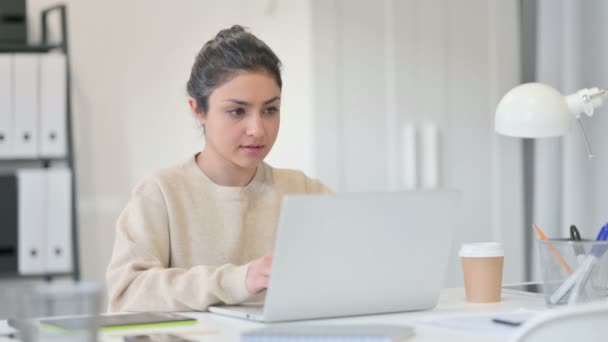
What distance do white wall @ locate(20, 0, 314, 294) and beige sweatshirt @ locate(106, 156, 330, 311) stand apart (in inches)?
47.0

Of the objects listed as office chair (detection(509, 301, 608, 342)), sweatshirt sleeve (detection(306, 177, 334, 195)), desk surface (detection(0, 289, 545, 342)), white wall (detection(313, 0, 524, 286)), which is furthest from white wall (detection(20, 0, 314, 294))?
office chair (detection(509, 301, 608, 342))

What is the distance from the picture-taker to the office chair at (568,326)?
35.4 inches

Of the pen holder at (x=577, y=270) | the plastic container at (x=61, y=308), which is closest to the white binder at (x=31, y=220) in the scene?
the pen holder at (x=577, y=270)

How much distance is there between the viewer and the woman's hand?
4.69 ft

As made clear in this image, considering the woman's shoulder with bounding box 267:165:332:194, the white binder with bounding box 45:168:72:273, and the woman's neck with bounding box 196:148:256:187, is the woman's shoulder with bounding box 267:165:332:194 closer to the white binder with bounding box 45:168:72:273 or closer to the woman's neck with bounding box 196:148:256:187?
the woman's neck with bounding box 196:148:256:187

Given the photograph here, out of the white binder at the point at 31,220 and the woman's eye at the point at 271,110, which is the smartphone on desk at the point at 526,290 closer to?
the woman's eye at the point at 271,110

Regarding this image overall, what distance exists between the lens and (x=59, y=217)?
2965 millimetres

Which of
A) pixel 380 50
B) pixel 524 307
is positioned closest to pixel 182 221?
pixel 524 307

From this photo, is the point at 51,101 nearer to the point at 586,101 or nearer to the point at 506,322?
the point at 586,101

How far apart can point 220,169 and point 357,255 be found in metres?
0.66

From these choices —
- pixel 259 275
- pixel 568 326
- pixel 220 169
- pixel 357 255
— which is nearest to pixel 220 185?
pixel 220 169

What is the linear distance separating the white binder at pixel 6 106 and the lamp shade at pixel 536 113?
185 centimetres

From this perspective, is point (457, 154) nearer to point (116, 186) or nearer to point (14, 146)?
point (116, 186)

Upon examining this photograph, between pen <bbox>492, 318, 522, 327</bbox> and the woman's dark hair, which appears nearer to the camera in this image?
pen <bbox>492, 318, 522, 327</bbox>
